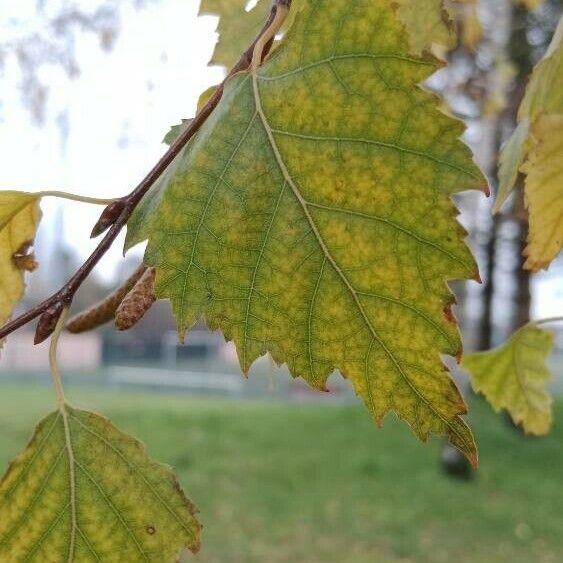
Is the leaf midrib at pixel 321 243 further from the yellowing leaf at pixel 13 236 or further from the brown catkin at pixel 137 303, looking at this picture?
the yellowing leaf at pixel 13 236

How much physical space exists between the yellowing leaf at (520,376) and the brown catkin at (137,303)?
66 cm

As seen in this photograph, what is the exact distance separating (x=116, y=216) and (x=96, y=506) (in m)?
0.25

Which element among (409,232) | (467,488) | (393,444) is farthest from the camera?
(393,444)

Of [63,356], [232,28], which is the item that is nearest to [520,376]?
[232,28]

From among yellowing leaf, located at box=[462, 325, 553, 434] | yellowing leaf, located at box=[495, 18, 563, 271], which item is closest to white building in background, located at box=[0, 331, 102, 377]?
yellowing leaf, located at box=[462, 325, 553, 434]

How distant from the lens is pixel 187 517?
68 cm

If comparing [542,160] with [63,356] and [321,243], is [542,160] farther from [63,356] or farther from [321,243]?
[63,356]

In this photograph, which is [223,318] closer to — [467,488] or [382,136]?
[382,136]

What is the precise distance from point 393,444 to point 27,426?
4469mm

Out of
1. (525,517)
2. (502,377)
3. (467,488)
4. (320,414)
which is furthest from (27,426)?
(502,377)

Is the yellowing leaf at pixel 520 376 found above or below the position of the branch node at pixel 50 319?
below

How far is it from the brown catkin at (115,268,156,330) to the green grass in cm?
476

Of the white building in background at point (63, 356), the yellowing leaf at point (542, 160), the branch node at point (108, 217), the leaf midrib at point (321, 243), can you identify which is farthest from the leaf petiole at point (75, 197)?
the white building in background at point (63, 356)

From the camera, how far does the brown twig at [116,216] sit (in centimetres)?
58
